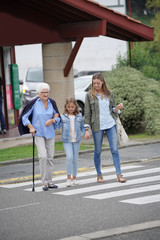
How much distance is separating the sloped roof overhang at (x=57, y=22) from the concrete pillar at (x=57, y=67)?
27 centimetres

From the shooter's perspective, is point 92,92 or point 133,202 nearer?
point 133,202

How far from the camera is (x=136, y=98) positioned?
17844mm

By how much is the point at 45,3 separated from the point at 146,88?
387cm

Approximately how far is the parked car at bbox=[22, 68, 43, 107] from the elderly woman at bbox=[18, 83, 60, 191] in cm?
1724

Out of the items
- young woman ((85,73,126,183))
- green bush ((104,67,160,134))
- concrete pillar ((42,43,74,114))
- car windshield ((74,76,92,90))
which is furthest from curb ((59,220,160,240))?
car windshield ((74,76,92,90))

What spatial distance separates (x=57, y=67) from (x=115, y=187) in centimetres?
826

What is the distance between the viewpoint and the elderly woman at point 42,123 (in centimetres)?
996

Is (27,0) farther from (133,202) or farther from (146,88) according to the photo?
(133,202)

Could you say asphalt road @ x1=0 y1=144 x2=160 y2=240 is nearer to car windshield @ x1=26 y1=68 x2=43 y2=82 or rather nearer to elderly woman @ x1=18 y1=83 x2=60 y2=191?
elderly woman @ x1=18 y1=83 x2=60 y2=191

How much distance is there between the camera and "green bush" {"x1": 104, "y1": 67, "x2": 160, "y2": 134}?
683 inches

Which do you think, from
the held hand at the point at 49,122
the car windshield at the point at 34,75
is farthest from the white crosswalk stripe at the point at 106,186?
the car windshield at the point at 34,75

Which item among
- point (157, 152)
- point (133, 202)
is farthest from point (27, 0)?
point (133, 202)

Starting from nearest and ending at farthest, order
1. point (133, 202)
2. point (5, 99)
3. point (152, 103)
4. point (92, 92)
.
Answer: point (133, 202)
point (92, 92)
point (152, 103)
point (5, 99)

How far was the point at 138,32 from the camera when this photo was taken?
1747 cm
